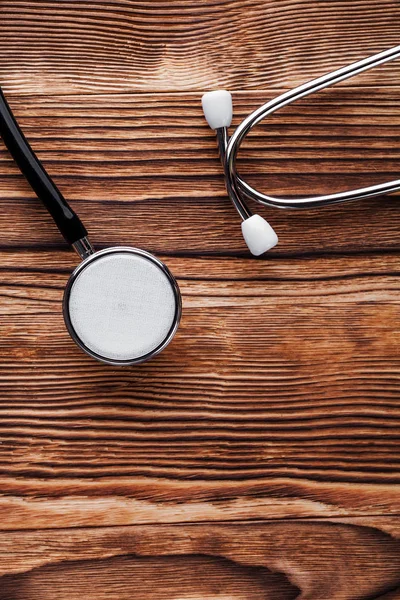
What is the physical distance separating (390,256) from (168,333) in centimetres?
27

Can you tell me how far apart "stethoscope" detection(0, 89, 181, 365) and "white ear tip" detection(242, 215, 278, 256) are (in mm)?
96

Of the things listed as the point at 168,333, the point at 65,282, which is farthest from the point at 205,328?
the point at 65,282

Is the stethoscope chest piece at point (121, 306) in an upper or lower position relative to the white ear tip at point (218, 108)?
lower

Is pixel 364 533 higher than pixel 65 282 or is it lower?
lower

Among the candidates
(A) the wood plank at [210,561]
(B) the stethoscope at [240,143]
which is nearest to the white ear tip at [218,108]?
(B) the stethoscope at [240,143]

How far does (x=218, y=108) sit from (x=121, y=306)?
0.76 feet

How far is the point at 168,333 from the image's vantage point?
0.61 metres

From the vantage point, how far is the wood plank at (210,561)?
2.14ft

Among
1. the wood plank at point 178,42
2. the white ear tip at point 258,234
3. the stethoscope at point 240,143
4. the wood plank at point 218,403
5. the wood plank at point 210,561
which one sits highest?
the wood plank at point 178,42

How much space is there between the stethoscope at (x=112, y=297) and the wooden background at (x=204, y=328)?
5 cm

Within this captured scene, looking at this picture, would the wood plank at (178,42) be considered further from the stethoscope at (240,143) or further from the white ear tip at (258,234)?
the white ear tip at (258,234)

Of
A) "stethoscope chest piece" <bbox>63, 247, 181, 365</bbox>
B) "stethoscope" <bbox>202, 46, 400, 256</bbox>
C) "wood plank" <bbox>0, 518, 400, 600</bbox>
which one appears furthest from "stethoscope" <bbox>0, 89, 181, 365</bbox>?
"wood plank" <bbox>0, 518, 400, 600</bbox>

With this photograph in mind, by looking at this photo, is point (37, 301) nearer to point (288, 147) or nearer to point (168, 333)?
point (168, 333)

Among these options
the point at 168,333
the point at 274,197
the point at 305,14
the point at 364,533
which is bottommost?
the point at 364,533
